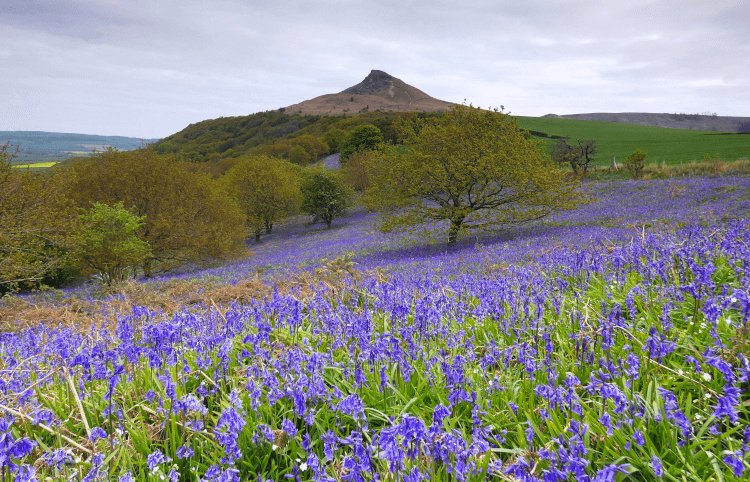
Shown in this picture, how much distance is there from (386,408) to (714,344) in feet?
8.58

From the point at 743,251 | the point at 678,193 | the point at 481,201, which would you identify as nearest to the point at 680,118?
the point at 678,193

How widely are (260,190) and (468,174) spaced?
103 ft

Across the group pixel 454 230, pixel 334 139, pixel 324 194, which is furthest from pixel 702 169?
pixel 334 139

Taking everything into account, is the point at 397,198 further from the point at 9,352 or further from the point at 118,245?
the point at 9,352

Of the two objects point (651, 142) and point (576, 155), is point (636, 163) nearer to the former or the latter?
point (576, 155)

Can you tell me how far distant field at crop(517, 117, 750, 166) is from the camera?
43809 mm

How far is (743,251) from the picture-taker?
458 cm

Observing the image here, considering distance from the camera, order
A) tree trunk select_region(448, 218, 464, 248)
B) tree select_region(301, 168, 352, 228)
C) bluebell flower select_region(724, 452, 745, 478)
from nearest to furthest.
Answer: bluebell flower select_region(724, 452, 745, 478), tree trunk select_region(448, 218, 464, 248), tree select_region(301, 168, 352, 228)

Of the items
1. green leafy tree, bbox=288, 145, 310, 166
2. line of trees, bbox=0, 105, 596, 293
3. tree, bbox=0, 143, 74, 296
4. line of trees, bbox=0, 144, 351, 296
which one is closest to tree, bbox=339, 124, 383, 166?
green leafy tree, bbox=288, 145, 310, 166

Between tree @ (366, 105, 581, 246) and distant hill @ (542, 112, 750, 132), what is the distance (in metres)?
114

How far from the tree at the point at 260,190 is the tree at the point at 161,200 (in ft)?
50.7

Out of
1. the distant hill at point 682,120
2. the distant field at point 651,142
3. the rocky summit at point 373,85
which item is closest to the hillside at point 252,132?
the distant field at point 651,142

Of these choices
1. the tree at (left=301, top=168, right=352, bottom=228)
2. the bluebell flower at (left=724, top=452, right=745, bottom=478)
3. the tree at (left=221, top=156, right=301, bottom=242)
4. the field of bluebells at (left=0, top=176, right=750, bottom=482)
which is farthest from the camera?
the tree at (left=221, top=156, right=301, bottom=242)

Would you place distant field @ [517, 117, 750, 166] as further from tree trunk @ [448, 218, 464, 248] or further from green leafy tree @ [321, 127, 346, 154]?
green leafy tree @ [321, 127, 346, 154]
